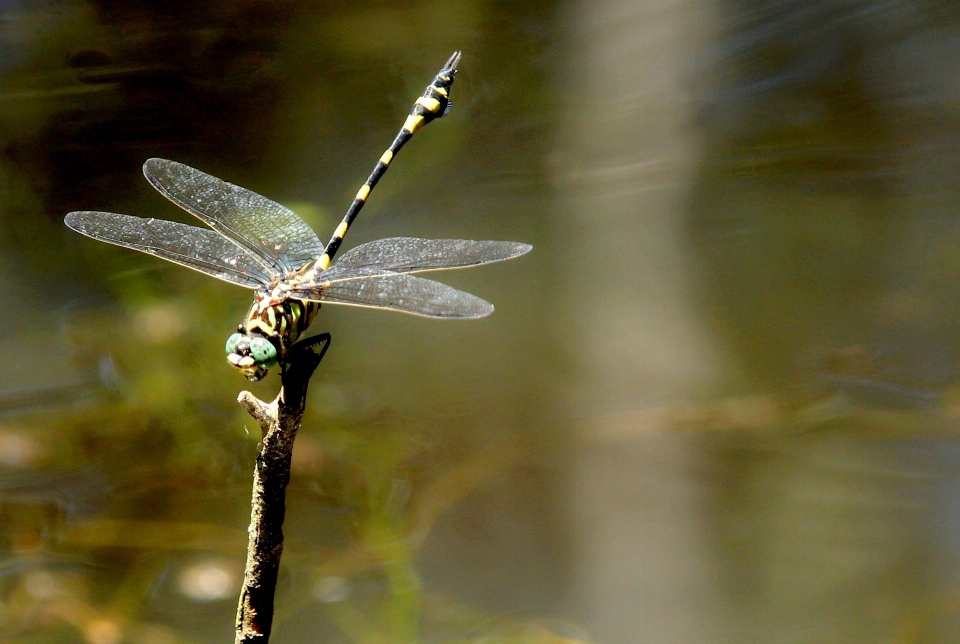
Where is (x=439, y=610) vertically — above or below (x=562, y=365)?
below

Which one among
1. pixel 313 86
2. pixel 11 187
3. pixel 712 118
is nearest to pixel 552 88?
pixel 712 118

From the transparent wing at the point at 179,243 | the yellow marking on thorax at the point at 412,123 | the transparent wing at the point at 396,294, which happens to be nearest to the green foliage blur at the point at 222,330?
the yellow marking on thorax at the point at 412,123

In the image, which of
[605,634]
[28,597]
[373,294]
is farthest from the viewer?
[605,634]

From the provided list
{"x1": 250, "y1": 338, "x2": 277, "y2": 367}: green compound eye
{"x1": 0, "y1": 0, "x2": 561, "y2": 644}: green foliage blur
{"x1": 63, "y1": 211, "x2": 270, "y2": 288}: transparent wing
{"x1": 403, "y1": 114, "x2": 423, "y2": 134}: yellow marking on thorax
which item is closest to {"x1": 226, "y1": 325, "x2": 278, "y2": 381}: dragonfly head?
{"x1": 250, "y1": 338, "x2": 277, "y2": 367}: green compound eye

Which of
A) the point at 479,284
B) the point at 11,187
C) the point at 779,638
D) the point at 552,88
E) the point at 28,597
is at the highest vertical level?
the point at 552,88

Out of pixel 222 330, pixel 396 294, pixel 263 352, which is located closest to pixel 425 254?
pixel 396 294

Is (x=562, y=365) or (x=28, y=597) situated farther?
(x=562, y=365)

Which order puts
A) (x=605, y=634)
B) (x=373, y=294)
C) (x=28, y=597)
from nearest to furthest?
(x=373, y=294) < (x=28, y=597) < (x=605, y=634)

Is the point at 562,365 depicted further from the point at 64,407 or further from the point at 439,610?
the point at 64,407
